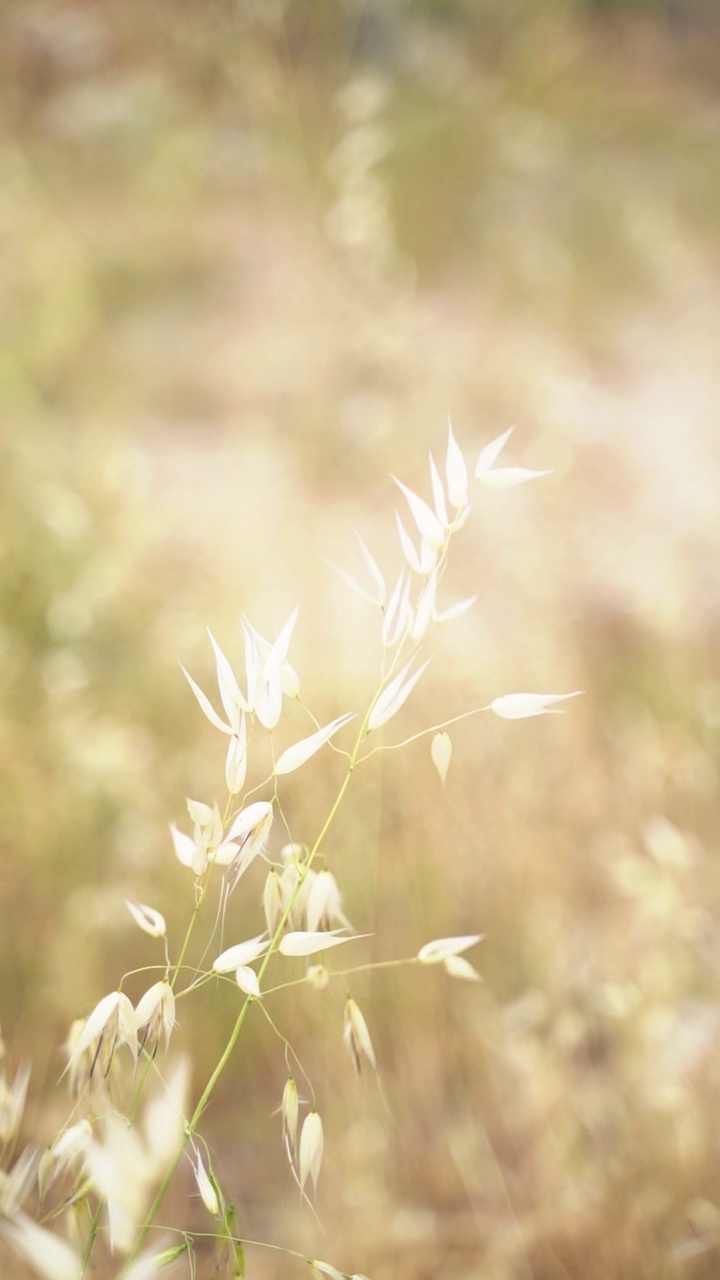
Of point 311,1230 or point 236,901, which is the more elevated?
point 236,901

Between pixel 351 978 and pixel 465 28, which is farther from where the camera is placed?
pixel 465 28

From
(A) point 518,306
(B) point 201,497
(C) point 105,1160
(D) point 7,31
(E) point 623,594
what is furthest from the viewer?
(D) point 7,31

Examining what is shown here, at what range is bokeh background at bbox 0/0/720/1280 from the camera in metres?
0.53

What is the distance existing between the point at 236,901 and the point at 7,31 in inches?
91.1

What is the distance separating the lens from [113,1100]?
0.28 m

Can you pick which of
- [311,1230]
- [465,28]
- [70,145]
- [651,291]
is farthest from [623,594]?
[465,28]

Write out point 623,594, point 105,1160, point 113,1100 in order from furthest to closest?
point 623,594
point 113,1100
point 105,1160

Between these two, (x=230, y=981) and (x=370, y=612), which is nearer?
(x=230, y=981)

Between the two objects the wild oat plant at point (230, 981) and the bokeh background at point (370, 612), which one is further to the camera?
the bokeh background at point (370, 612)

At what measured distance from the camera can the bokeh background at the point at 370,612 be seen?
1.74 feet

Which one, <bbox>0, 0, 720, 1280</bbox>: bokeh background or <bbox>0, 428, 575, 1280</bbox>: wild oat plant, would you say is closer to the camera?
<bbox>0, 428, 575, 1280</bbox>: wild oat plant

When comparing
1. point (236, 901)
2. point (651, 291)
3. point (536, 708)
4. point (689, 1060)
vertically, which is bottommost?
point (689, 1060)

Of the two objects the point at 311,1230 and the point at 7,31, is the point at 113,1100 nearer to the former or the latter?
the point at 311,1230

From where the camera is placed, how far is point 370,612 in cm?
99
